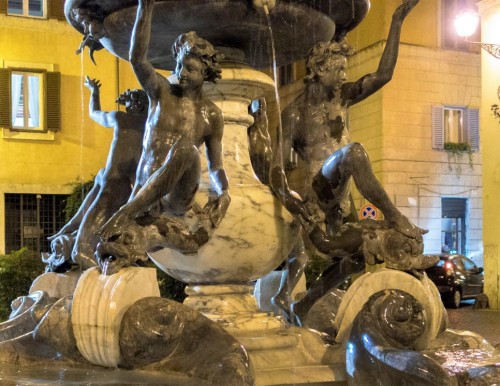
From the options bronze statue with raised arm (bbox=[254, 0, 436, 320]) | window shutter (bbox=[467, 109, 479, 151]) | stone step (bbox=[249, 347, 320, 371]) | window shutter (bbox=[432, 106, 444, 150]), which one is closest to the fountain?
stone step (bbox=[249, 347, 320, 371])

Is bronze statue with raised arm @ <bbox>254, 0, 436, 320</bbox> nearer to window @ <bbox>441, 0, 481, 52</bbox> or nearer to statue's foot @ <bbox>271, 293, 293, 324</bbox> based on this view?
statue's foot @ <bbox>271, 293, 293, 324</bbox>

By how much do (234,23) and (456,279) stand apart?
15184mm

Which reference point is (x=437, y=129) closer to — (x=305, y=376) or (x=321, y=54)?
(x=321, y=54)

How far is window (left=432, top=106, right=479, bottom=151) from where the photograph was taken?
79.3 feet

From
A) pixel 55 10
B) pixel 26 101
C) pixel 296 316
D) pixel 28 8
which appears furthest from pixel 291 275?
pixel 28 8

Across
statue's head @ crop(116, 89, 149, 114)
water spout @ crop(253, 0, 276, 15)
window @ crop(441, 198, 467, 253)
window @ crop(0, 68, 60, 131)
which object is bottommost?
window @ crop(441, 198, 467, 253)

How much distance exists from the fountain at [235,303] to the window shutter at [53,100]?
17.6m

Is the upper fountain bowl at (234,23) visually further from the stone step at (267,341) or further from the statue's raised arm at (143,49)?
the stone step at (267,341)

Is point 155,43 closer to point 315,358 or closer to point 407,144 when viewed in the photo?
point 315,358

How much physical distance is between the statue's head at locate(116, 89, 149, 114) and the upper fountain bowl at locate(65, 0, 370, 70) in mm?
294

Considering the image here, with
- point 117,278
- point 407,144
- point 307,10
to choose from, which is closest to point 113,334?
point 117,278

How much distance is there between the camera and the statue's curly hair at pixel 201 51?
4617mm

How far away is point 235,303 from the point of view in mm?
4875

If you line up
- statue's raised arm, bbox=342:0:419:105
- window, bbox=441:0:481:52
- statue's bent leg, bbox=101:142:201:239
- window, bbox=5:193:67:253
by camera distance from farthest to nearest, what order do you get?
window, bbox=441:0:481:52 < window, bbox=5:193:67:253 < statue's raised arm, bbox=342:0:419:105 < statue's bent leg, bbox=101:142:201:239
